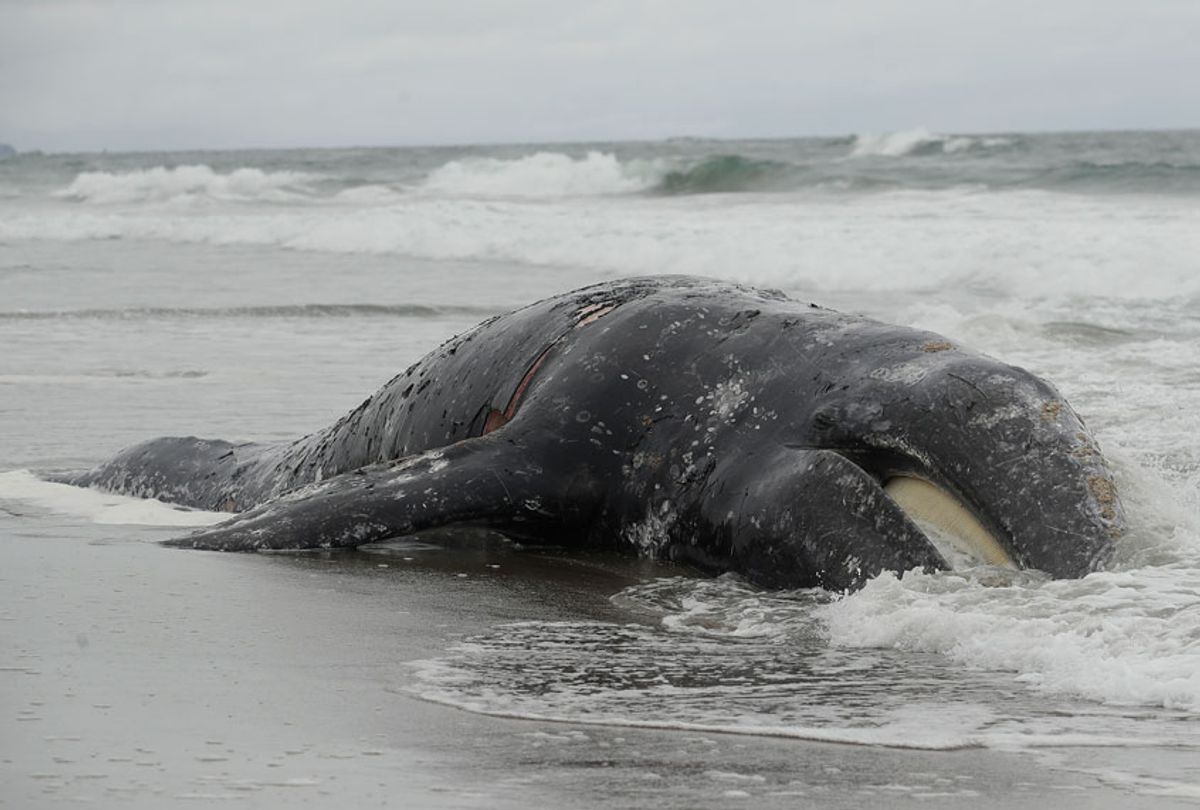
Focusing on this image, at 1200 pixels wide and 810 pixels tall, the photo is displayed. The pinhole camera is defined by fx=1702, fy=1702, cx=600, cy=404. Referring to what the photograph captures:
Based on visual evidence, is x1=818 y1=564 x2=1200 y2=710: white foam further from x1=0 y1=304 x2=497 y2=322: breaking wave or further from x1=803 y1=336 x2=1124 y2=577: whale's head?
x1=0 y1=304 x2=497 y2=322: breaking wave

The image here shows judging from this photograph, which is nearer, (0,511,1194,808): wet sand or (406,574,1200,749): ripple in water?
(0,511,1194,808): wet sand

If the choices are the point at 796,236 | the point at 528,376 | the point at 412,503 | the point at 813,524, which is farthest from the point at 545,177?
the point at 813,524

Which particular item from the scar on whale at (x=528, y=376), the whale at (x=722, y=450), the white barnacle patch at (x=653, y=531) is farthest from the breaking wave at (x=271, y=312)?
the white barnacle patch at (x=653, y=531)

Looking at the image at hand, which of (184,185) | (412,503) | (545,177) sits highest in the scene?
(545,177)

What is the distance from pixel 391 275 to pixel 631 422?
850 inches

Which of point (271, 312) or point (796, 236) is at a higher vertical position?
point (796, 236)

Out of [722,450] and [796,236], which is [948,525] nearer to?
[722,450]

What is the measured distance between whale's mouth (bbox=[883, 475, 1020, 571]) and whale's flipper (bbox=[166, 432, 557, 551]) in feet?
5.53

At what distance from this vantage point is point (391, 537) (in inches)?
301

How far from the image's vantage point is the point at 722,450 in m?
7.29

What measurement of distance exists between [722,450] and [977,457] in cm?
120

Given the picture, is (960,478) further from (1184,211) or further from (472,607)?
(1184,211)

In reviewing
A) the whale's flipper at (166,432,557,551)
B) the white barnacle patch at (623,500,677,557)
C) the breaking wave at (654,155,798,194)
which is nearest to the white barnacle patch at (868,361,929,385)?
the white barnacle patch at (623,500,677,557)

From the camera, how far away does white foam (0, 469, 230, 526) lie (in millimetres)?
9477
